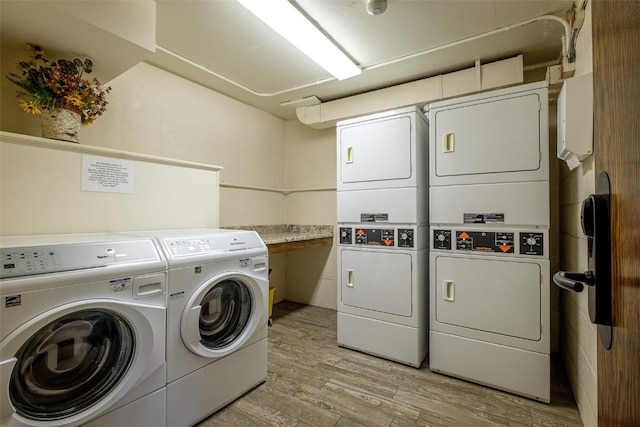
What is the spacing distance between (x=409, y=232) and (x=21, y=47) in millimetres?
2668

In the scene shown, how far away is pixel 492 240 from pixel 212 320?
1.87 metres

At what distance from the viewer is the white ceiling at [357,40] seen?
1781 millimetres

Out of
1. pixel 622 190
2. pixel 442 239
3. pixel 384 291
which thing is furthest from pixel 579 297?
pixel 622 190

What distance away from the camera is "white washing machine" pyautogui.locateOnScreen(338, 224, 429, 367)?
2123 millimetres

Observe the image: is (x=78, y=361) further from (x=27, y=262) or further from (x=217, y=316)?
(x=217, y=316)

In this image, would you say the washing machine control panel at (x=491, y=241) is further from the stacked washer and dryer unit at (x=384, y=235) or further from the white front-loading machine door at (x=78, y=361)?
the white front-loading machine door at (x=78, y=361)

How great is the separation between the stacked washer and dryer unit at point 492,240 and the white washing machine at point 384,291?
0.12 m

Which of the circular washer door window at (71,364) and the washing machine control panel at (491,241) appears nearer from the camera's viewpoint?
the circular washer door window at (71,364)

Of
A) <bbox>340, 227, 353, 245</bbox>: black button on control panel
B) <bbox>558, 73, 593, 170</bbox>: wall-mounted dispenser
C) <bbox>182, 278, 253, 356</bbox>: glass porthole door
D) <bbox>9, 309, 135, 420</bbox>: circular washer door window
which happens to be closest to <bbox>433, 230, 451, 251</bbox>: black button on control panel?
<bbox>340, 227, 353, 245</bbox>: black button on control panel

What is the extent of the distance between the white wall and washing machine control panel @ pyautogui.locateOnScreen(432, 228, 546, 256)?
217 millimetres

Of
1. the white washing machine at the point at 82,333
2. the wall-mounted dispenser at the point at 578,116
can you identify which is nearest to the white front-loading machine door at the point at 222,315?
the white washing machine at the point at 82,333

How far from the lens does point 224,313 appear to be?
5.80 feet

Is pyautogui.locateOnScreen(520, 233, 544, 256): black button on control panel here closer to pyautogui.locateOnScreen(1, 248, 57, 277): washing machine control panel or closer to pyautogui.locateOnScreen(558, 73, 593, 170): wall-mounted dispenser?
pyautogui.locateOnScreen(558, 73, 593, 170): wall-mounted dispenser

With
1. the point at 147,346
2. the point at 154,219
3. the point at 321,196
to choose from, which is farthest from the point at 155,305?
the point at 321,196
